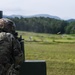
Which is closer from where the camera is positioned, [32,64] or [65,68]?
[32,64]

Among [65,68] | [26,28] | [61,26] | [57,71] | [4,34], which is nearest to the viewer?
[4,34]

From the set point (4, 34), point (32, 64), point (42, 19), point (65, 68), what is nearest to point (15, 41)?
point (4, 34)

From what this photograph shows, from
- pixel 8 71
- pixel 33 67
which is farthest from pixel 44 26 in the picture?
pixel 8 71

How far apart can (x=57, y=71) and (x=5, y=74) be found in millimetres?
7065

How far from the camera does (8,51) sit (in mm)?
4035

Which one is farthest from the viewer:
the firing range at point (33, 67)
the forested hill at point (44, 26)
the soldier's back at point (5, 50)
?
the forested hill at point (44, 26)

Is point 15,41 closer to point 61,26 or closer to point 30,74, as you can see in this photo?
point 30,74

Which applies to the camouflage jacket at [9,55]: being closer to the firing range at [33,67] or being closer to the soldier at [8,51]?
the soldier at [8,51]

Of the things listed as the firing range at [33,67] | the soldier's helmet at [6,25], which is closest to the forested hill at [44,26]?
the firing range at [33,67]

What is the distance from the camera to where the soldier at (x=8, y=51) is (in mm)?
4023

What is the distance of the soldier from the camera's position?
402 cm

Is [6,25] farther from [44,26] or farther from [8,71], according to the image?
[44,26]

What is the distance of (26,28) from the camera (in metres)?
88.6

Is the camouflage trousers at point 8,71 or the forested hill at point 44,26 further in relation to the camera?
Answer: the forested hill at point 44,26
